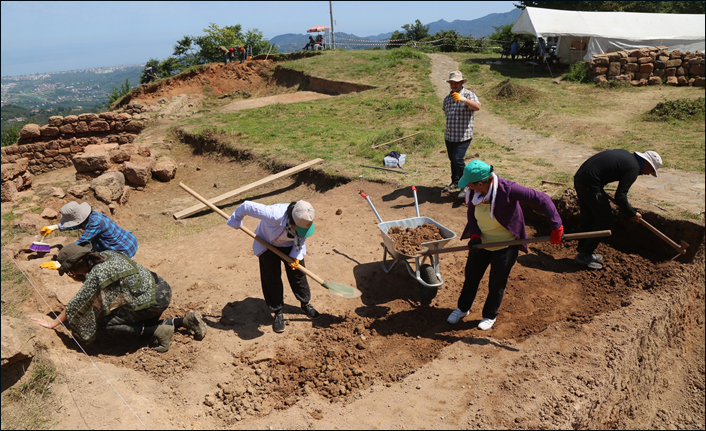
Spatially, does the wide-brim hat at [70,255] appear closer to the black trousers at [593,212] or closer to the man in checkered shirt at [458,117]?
the man in checkered shirt at [458,117]

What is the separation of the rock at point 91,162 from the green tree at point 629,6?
37883 millimetres

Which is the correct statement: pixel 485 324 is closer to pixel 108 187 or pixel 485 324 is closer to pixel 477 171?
pixel 477 171

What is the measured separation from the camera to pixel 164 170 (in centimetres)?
1066

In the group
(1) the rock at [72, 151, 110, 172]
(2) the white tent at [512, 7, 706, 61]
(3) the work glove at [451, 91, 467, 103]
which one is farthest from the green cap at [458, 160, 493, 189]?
(2) the white tent at [512, 7, 706, 61]

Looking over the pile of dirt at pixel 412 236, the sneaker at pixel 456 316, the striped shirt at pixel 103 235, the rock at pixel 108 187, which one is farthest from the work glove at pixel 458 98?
the rock at pixel 108 187

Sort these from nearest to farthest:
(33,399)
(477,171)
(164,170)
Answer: (33,399) → (477,171) → (164,170)

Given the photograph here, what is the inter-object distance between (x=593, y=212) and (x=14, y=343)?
20.8 ft

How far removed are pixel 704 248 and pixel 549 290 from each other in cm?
208

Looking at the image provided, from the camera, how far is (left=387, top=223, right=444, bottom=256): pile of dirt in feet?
16.4

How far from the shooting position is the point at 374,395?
148 inches

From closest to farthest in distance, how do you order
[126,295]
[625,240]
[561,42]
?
[126,295] → [625,240] → [561,42]

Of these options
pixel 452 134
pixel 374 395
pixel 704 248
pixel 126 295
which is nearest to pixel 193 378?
pixel 126 295

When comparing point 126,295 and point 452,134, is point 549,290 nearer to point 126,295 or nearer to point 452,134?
point 452,134

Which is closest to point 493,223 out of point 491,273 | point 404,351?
point 491,273
